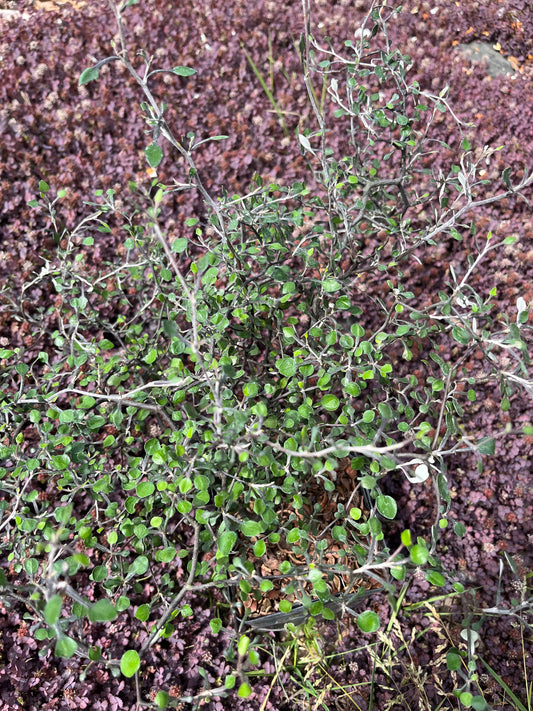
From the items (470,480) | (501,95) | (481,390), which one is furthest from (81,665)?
(501,95)

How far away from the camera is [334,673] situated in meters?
2.22

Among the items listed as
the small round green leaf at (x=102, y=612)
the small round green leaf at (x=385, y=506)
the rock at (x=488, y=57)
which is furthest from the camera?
the rock at (x=488, y=57)

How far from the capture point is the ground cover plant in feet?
4.98

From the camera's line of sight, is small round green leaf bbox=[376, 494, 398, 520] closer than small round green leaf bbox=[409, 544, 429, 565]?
No

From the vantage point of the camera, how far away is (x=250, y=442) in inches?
60.6

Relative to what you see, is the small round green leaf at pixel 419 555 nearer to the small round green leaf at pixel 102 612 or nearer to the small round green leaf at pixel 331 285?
the small round green leaf at pixel 102 612

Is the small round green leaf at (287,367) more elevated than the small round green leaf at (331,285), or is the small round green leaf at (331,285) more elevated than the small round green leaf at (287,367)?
the small round green leaf at (331,285)

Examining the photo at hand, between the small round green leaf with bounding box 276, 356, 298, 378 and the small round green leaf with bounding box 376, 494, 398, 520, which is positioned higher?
the small round green leaf with bounding box 276, 356, 298, 378

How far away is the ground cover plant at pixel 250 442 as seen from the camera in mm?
1517

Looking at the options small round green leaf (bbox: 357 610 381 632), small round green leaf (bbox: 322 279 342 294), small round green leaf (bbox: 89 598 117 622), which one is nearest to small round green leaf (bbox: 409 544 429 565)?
Answer: small round green leaf (bbox: 357 610 381 632)

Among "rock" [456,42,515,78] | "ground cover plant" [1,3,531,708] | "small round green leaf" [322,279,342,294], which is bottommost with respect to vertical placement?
"ground cover plant" [1,3,531,708]

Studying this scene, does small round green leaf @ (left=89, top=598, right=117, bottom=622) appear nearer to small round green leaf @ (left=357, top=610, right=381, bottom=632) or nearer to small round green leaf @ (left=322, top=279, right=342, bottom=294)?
small round green leaf @ (left=357, top=610, right=381, bottom=632)

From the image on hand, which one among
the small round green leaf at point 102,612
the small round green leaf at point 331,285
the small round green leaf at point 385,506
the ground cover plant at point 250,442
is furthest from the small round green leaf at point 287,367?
the small round green leaf at point 102,612

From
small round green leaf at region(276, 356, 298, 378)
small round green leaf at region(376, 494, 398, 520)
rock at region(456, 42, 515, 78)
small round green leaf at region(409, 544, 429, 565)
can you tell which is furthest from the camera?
rock at region(456, 42, 515, 78)
